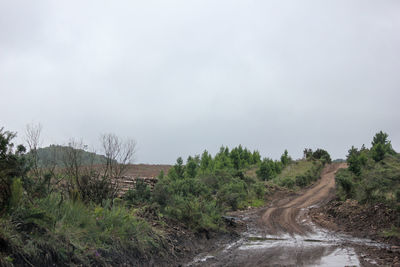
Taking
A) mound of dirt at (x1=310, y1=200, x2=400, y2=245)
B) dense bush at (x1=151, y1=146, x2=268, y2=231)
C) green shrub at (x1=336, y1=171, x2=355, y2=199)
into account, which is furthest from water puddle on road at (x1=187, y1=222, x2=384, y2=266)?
green shrub at (x1=336, y1=171, x2=355, y2=199)

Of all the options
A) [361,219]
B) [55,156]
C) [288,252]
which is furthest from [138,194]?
[361,219]

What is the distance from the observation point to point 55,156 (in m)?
11.9

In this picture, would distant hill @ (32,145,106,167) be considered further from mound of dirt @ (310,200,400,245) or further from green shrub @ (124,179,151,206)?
mound of dirt @ (310,200,400,245)

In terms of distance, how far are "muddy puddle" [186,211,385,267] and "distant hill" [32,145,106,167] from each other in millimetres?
5569

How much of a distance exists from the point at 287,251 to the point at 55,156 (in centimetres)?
893

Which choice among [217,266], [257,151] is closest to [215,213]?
[217,266]

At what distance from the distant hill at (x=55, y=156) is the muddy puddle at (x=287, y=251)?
18.3ft

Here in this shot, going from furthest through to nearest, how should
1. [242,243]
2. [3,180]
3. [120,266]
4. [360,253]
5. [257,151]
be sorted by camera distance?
1. [257,151]
2. [242,243]
3. [360,253]
4. [120,266]
5. [3,180]

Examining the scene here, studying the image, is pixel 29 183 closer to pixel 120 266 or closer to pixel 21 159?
pixel 21 159

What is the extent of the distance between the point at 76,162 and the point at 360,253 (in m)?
10.3

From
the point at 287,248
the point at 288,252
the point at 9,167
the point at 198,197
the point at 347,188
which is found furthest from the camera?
the point at 347,188

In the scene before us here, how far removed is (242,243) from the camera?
1322 centimetres

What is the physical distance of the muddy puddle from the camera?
31.7ft

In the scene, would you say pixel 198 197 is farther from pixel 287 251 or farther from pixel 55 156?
pixel 55 156
